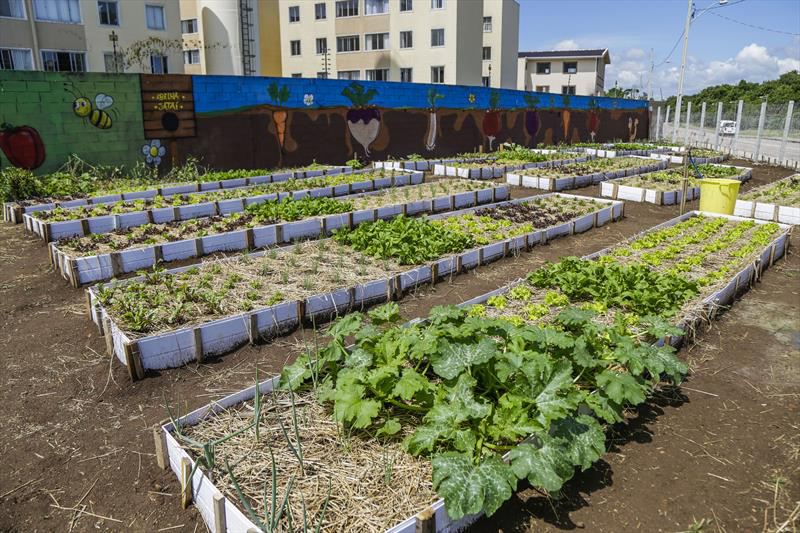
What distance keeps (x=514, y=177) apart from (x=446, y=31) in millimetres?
28666

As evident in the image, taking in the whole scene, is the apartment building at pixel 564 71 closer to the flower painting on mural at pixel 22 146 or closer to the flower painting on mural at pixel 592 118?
the flower painting on mural at pixel 592 118

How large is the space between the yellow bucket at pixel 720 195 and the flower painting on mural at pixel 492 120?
1420 centimetres

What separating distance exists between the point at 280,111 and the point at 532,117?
15373 millimetres

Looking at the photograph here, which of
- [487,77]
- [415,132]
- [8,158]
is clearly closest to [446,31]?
[487,77]

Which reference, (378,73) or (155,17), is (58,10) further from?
(378,73)

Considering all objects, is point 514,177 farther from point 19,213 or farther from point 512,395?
point 512,395

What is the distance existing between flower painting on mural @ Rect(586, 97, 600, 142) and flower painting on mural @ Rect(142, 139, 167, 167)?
1008 inches

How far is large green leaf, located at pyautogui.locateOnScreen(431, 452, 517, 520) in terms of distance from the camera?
9.64ft

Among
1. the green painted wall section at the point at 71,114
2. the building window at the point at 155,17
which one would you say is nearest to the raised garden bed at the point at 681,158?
the green painted wall section at the point at 71,114

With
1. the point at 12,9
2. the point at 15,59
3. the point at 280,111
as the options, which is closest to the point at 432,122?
the point at 280,111

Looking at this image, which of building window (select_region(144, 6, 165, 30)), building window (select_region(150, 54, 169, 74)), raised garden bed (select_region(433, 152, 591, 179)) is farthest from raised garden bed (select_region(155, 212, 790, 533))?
building window (select_region(144, 6, 165, 30))

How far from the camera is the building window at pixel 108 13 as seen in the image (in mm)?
30844

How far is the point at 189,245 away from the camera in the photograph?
26.6 ft

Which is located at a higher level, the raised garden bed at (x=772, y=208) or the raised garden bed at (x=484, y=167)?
the raised garden bed at (x=484, y=167)
